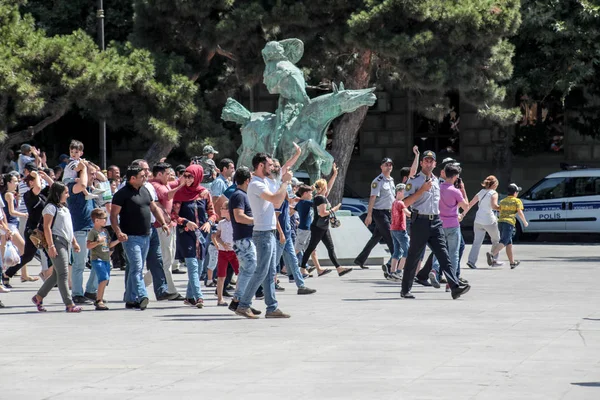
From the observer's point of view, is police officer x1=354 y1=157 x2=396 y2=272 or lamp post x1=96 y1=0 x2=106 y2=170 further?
lamp post x1=96 y1=0 x2=106 y2=170

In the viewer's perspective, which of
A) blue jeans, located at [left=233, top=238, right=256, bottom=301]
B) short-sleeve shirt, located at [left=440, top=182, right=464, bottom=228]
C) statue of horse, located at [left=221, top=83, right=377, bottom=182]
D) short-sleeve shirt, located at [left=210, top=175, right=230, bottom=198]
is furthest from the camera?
statue of horse, located at [left=221, top=83, right=377, bottom=182]

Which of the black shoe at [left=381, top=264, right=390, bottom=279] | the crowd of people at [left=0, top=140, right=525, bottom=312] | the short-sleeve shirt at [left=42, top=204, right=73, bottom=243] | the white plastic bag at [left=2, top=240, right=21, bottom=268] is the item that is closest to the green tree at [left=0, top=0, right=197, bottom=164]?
the crowd of people at [left=0, top=140, right=525, bottom=312]

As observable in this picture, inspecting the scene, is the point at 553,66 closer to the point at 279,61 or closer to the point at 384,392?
the point at 279,61

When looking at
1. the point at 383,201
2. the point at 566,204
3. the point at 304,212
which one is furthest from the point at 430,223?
the point at 566,204

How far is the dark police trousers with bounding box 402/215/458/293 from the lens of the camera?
45.4 ft

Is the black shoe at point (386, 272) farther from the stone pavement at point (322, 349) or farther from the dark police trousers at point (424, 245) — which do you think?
the dark police trousers at point (424, 245)

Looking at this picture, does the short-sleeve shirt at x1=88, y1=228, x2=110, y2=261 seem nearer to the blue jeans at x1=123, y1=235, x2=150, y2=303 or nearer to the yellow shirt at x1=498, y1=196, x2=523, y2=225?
the blue jeans at x1=123, y1=235, x2=150, y2=303

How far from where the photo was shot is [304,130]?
1908 cm

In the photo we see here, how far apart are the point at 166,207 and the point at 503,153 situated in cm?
2124

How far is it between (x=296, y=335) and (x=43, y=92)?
50.1 ft

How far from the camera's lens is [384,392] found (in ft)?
25.6

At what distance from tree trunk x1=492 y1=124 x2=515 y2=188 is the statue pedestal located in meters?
14.4

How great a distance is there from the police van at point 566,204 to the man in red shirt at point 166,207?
47.1ft

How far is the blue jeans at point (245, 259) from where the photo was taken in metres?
12.1
